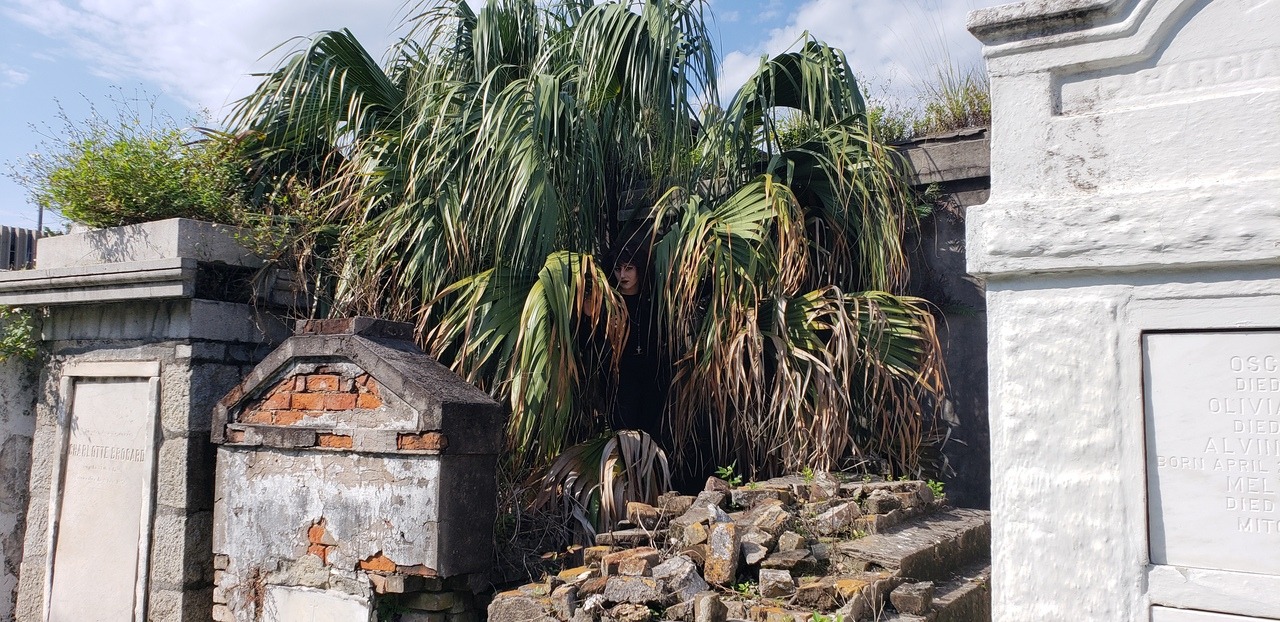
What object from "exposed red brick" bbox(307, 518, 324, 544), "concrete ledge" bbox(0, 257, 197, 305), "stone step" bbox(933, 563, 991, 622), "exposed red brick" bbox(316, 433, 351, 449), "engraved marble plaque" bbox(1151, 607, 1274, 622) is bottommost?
"stone step" bbox(933, 563, 991, 622)

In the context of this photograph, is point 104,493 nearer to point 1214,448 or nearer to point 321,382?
point 321,382

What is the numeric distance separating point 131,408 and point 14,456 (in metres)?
1.54

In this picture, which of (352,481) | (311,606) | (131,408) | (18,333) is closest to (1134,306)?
(352,481)

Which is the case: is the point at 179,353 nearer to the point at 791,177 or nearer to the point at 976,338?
the point at 791,177

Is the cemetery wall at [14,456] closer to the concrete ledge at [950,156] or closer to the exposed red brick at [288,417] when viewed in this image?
the exposed red brick at [288,417]

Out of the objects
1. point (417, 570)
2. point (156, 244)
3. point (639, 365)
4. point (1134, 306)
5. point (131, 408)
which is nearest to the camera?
point (1134, 306)

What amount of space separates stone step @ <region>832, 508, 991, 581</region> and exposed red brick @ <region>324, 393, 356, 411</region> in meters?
2.29

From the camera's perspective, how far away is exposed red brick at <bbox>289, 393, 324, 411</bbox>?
15.1ft

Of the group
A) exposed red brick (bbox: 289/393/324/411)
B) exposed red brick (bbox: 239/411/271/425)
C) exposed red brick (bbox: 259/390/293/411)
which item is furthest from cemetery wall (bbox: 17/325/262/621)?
exposed red brick (bbox: 289/393/324/411)

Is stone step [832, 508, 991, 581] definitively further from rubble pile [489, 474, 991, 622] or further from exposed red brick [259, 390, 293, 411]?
exposed red brick [259, 390, 293, 411]

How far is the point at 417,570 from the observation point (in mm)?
4160

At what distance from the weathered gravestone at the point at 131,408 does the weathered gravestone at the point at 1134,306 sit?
4.19 m

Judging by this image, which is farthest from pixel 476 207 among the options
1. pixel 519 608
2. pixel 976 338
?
pixel 976 338

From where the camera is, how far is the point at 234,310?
17.8 ft
